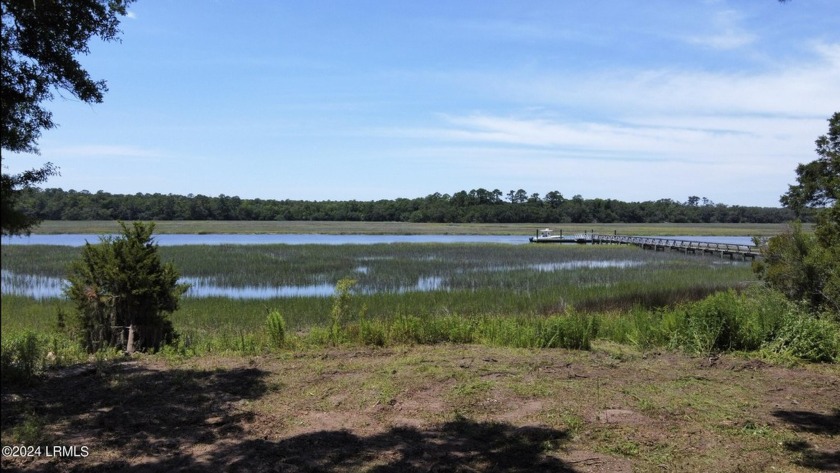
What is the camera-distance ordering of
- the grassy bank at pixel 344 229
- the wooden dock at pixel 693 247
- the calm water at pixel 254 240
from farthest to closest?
the grassy bank at pixel 344 229, the calm water at pixel 254 240, the wooden dock at pixel 693 247

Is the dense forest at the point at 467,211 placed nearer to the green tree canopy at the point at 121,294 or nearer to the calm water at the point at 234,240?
the calm water at the point at 234,240

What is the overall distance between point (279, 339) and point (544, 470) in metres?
5.79

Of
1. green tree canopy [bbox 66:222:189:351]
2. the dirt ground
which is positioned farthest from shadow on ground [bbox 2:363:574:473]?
green tree canopy [bbox 66:222:189:351]

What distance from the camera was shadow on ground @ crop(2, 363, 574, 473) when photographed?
473 cm

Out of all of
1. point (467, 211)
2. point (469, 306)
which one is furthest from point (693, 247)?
point (467, 211)

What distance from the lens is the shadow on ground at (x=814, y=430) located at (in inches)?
199

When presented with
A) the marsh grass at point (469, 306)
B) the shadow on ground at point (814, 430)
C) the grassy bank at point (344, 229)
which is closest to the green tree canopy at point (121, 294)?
the marsh grass at point (469, 306)

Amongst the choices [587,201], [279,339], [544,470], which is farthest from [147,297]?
[587,201]

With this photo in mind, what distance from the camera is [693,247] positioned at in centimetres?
5509

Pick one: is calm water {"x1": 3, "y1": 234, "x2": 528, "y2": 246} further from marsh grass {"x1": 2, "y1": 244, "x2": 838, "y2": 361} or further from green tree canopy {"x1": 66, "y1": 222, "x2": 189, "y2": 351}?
green tree canopy {"x1": 66, "y1": 222, "x2": 189, "y2": 351}

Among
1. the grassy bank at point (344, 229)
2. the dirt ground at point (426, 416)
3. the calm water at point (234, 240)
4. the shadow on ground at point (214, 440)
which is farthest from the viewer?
the grassy bank at point (344, 229)

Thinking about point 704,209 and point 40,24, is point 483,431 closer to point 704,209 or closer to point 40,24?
point 40,24

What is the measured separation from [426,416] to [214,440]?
2057 millimetres

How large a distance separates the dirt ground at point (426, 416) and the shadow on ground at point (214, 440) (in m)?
0.02
